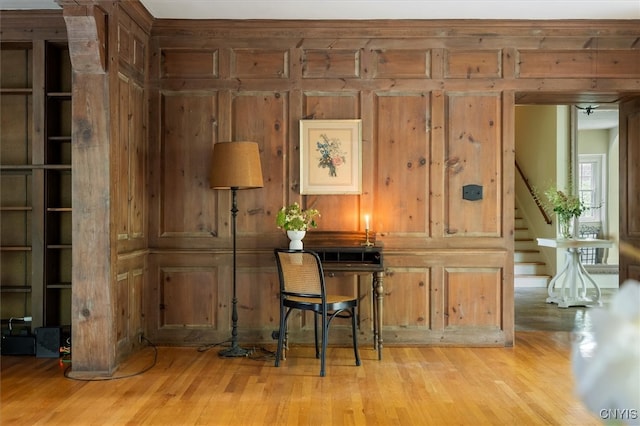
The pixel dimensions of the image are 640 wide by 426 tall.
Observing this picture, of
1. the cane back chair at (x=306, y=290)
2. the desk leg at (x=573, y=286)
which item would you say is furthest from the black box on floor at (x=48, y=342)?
the desk leg at (x=573, y=286)

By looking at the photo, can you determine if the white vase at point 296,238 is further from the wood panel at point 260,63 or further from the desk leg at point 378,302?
the wood panel at point 260,63

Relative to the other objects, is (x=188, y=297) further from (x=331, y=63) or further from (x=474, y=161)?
(x=474, y=161)

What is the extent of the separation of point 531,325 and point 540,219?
4.38m

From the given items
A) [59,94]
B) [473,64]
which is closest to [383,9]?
[473,64]

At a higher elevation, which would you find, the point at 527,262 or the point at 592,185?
the point at 592,185

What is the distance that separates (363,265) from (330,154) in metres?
1.08

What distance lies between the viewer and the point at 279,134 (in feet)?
17.6

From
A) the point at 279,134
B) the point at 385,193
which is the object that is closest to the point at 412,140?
the point at 385,193

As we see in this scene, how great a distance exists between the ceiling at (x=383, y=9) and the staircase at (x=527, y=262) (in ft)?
16.8

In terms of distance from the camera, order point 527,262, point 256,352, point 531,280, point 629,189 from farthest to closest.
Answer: point 527,262
point 531,280
point 629,189
point 256,352

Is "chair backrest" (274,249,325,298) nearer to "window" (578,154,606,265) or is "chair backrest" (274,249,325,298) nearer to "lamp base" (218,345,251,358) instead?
"lamp base" (218,345,251,358)

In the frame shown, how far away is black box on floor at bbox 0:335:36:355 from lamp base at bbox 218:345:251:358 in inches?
59.5

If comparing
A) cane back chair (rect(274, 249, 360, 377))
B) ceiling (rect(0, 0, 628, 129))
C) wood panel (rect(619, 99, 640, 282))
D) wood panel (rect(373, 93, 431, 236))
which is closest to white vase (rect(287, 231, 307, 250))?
cane back chair (rect(274, 249, 360, 377))

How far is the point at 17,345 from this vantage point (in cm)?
494
